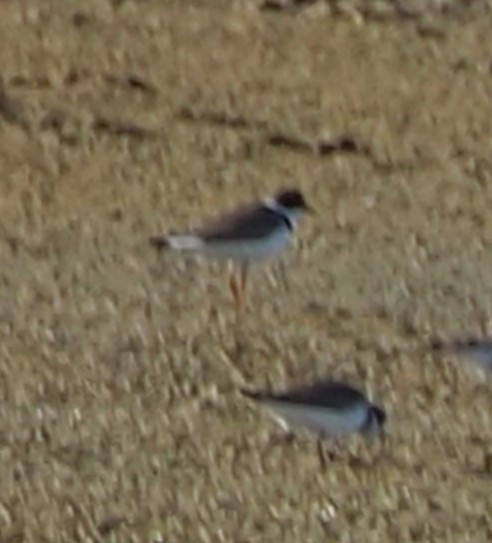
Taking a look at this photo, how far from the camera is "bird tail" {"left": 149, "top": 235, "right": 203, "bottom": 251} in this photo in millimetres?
5574

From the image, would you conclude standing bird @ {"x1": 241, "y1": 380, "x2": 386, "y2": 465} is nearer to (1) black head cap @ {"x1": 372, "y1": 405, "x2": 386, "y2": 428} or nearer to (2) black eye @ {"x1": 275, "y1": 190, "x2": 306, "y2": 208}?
(1) black head cap @ {"x1": 372, "y1": 405, "x2": 386, "y2": 428}

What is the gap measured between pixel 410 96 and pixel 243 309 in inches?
61.5

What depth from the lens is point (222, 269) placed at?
5.59 metres

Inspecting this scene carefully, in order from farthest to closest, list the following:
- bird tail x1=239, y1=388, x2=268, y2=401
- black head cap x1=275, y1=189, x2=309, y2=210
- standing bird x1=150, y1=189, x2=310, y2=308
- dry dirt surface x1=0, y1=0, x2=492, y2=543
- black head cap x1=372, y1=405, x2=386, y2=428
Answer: black head cap x1=275, y1=189, x2=309, y2=210 → standing bird x1=150, y1=189, x2=310, y2=308 → bird tail x1=239, y1=388, x2=268, y2=401 → black head cap x1=372, y1=405, x2=386, y2=428 → dry dirt surface x1=0, y1=0, x2=492, y2=543

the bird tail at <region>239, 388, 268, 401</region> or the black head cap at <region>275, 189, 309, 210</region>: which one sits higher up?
the bird tail at <region>239, 388, 268, 401</region>

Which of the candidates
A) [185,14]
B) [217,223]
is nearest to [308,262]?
[217,223]

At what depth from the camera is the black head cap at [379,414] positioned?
4.78 metres

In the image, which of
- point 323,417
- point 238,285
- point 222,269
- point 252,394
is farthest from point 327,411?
point 222,269

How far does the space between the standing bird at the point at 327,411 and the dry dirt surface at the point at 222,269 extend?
40 millimetres

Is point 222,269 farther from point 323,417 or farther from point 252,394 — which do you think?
point 323,417

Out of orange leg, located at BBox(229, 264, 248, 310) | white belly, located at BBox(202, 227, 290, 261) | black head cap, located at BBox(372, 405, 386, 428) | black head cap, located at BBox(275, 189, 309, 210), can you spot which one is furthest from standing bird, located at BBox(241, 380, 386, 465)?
black head cap, located at BBox(275, 189, 309, 210)

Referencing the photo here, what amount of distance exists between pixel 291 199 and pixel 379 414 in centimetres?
113

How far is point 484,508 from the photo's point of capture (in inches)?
181

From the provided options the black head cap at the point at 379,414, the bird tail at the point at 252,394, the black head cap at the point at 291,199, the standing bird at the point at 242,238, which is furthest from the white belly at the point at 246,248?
the black head cap at the point at 379,414
